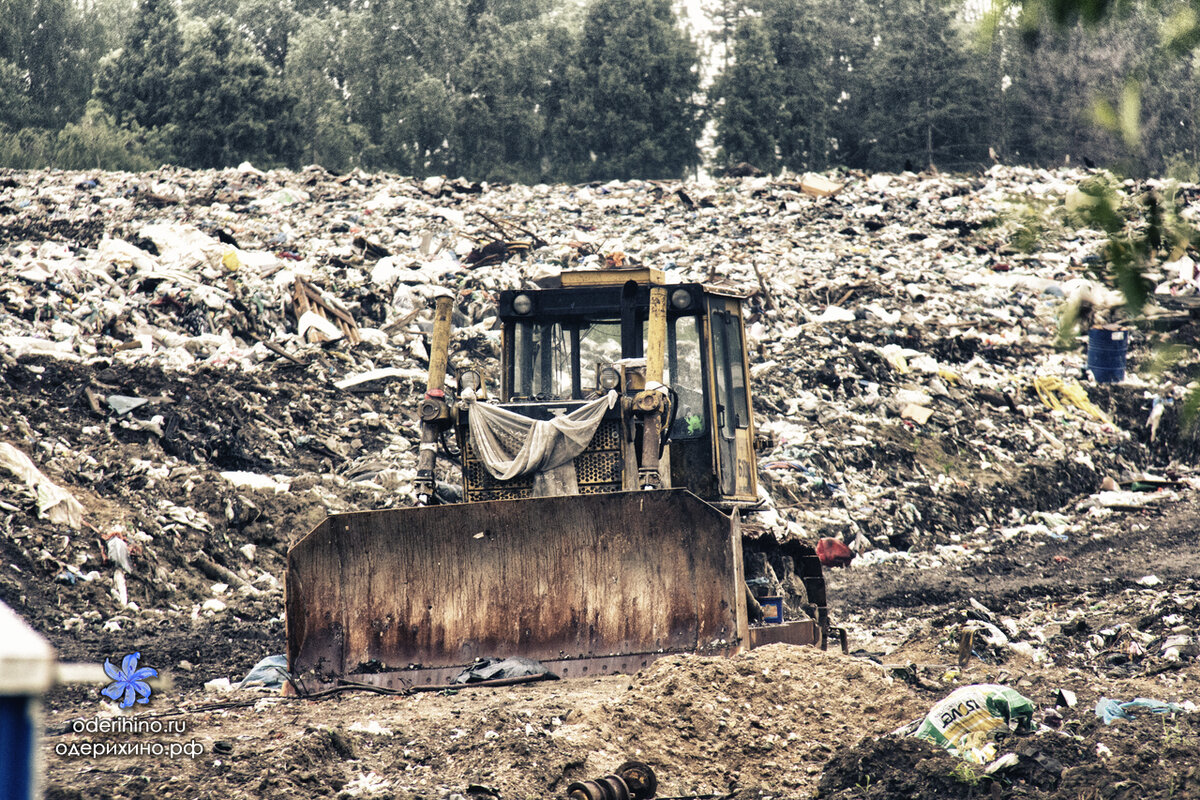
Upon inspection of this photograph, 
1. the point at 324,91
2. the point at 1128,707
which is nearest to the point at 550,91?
the point at 324,91

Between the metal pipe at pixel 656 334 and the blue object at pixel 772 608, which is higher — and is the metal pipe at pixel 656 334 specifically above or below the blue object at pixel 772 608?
above

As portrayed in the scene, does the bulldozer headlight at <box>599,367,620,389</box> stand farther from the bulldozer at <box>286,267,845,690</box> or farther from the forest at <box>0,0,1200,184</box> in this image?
the forest at <box>0,0,1200,184</box>

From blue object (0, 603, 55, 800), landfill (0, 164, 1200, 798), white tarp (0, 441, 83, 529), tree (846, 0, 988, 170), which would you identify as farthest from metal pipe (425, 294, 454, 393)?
tree (846, 0, 988, 170)

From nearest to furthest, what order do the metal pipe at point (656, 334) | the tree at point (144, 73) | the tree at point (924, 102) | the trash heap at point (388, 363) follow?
the metal pipe at point (656, 334) → the trash heap at point (388, 363) → the tree at point (144, 73) → the tree at point (924, 102)

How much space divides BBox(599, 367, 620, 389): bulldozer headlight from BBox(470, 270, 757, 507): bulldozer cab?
0.83 ft

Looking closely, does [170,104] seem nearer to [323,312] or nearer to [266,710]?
[323,312]

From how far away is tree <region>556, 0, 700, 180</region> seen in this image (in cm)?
3594

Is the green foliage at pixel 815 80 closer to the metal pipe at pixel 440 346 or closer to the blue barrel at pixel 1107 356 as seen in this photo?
the blue barrel at pixel 1107 356

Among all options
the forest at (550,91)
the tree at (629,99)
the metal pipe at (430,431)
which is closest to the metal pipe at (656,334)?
the metal pipe at (430,431)

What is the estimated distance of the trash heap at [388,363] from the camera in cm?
1013

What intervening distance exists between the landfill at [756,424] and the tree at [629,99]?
12146mm

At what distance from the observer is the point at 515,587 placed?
6281 millimetres

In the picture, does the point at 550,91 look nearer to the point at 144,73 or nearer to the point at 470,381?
the point at 144,73

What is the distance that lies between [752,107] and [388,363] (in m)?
23.8
